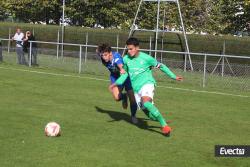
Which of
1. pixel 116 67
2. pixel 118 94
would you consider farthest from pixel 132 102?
pixel 116 67

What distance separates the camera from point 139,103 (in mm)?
10078

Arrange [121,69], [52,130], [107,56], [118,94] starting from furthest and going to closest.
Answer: [118,94] < [107,56] < [121,69] < [52,130]

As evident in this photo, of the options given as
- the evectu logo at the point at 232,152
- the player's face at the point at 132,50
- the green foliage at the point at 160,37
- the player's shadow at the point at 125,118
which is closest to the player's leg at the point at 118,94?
the player's shadow at the point at 125,118

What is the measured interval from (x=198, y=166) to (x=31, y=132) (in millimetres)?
3331

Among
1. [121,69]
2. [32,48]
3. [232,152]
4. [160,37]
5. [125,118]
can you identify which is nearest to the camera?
[232,152]

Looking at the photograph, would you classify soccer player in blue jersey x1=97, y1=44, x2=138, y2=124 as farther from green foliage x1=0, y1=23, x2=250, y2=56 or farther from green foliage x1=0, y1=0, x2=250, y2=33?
green foliage x1=0, y1=0, x2=250, y2=33

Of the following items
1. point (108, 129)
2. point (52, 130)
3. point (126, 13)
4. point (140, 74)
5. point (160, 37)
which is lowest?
point (108, 129)

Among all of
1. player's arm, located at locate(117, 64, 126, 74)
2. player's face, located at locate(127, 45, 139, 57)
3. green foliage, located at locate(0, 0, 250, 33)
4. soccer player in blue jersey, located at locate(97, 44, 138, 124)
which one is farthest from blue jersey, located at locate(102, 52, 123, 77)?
green foliage, located at locate(0, 0, 250, 33)

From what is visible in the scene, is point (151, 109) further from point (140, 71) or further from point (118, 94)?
point (118, 94)

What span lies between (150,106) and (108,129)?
1.06 metres

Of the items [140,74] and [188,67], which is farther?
[188,67]

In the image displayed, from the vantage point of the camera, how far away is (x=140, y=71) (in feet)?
33.0

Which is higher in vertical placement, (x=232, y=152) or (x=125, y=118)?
(x=232, y=152)

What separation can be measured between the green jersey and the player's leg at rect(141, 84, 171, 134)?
0.40 ft
